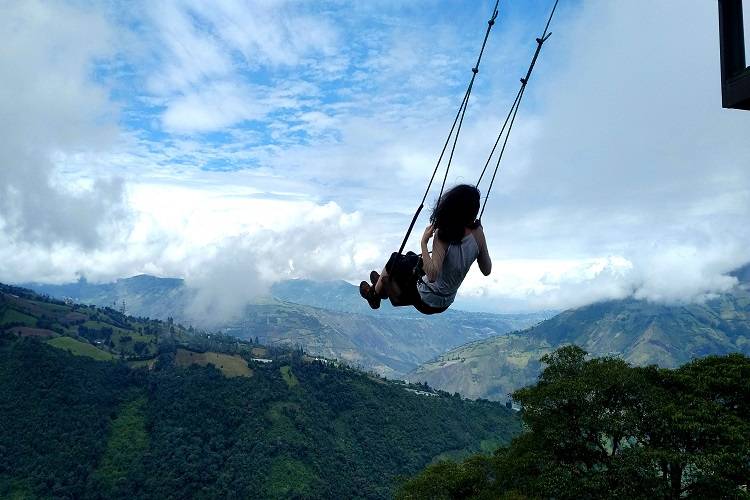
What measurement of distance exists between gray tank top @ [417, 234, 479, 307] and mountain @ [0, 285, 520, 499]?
454 feet

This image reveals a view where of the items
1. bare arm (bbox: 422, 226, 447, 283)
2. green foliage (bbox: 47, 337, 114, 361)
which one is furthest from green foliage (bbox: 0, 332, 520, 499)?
bare arm (bbox: 422, 226, 447, 283)

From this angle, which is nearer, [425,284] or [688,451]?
[425,284]

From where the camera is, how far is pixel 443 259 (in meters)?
5.24

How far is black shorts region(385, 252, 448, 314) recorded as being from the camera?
563 cm

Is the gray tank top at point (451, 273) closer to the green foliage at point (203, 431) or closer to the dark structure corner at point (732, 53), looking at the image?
the dark structure corner at point (732, 53)

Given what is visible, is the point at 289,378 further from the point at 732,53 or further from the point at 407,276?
the point at 732,53

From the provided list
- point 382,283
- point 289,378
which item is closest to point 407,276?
point 382,283

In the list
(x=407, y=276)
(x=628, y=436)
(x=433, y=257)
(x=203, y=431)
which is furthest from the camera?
(x=203, y=431)

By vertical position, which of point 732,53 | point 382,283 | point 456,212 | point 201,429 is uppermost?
point 732,53

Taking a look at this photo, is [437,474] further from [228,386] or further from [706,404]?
[228,386]

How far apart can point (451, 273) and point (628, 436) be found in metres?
20.3

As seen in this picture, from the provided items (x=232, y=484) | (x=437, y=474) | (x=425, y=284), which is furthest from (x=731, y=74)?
(x=232, y=484)

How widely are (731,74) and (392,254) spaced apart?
372 cm

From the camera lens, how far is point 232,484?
12925cm
